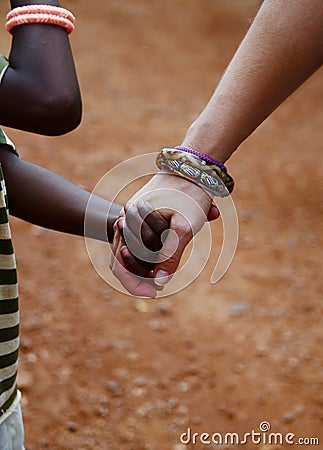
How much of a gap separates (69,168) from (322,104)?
1517mm

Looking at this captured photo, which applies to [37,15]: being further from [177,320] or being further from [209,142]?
[177,320]

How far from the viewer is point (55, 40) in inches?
41.1

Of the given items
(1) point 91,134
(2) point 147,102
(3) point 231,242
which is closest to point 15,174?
(3) point 231,242

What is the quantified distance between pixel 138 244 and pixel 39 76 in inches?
17.4

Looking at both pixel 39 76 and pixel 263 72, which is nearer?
pixel 39 76

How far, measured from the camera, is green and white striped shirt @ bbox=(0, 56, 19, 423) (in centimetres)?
115

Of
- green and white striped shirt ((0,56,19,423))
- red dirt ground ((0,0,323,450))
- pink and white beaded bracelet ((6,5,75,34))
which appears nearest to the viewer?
pink and white beaded bracelet ((6,5,75,34))

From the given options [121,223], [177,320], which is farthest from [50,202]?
[177,320]

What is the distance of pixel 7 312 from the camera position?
1222 mm

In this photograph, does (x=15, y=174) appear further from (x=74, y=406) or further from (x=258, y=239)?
(x=258, y=239)

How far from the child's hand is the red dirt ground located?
0.70m

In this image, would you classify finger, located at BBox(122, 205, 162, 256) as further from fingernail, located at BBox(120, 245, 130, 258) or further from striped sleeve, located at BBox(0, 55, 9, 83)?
striped sleeve, located at BBox(0, 55, 9, 83)

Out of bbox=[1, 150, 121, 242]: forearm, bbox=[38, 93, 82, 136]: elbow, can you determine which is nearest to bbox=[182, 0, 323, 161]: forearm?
bbox=[1, 150, 121, 242]: forearm

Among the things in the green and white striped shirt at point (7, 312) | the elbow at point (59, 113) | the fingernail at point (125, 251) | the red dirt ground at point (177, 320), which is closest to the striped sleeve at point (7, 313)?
the green and white striped shirt at point (7, 312)
